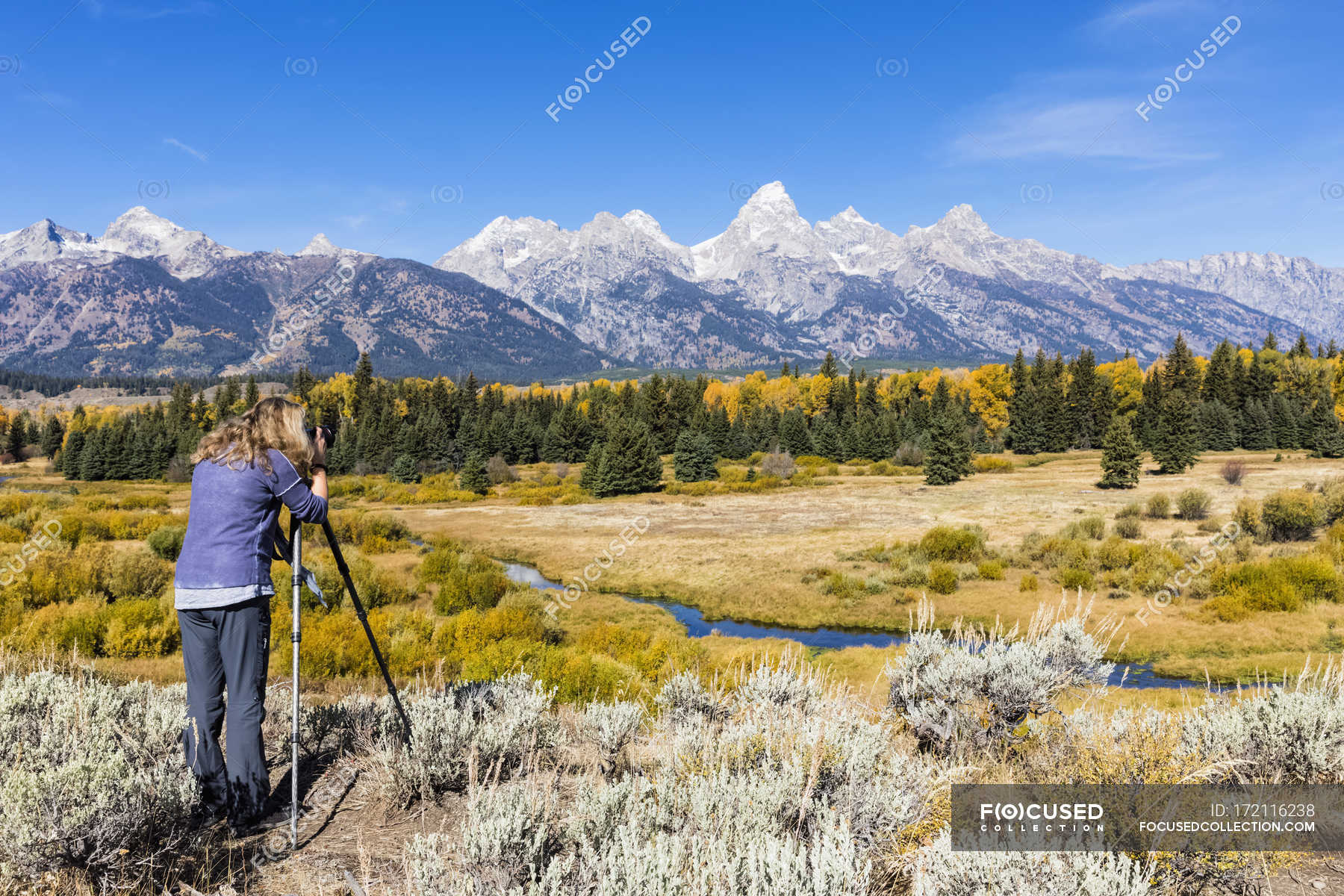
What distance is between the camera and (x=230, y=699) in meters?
3.83

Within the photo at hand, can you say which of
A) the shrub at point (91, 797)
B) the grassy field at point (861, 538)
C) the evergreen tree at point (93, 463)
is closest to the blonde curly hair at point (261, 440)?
the shrub at point (91, 797)

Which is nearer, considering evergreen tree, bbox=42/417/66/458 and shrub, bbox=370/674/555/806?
shrub, bbox=370/674/555/806

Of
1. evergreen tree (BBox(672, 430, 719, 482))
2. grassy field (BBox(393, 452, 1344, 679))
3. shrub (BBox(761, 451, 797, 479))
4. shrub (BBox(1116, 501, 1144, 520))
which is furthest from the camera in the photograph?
shrub (BBox(761, 451, 797, 479))

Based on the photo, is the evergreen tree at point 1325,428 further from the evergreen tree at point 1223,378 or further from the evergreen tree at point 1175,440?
the evergreen tree at point 1175,440

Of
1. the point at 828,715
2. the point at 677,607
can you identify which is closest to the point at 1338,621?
the point at 677,607

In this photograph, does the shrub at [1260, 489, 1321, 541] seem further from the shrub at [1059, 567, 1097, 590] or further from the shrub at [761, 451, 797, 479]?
the shrub at [761, 451, 797, 479]

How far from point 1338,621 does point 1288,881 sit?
2042cm

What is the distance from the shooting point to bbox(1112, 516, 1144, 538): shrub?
2944 centimetres

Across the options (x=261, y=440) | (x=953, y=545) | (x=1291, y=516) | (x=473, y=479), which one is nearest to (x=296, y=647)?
(x=261, y=440)

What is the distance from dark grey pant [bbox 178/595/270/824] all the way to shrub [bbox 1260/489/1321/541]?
3500 cm

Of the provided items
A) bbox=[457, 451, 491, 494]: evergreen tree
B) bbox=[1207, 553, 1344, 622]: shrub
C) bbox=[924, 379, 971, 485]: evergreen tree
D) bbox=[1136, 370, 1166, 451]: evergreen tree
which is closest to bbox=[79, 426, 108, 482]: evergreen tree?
bbox=[457, 451, 491, 494]: evergreen tree

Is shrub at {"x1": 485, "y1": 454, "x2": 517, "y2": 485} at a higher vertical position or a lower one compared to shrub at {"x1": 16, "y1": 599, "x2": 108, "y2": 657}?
lower

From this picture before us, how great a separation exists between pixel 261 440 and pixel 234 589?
0.89 metres

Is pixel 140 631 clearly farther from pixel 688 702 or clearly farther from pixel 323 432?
pixel 688 702
